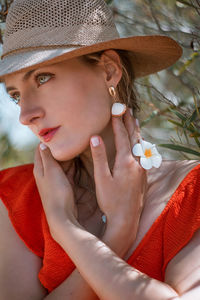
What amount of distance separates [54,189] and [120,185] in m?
0.34

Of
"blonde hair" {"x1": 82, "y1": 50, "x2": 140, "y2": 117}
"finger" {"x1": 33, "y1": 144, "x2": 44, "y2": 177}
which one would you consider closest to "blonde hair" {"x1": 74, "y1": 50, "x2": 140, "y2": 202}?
"blonde hair" {"x1": 82, "y1": 50, "x2": 140, "y2": 117}

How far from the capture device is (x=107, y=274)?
1.68 meters

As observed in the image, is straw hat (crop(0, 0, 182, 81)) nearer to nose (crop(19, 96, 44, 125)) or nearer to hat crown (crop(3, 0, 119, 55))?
hat crown (crop(3, 0, 119, 55))

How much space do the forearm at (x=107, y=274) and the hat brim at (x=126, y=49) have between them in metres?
0.76

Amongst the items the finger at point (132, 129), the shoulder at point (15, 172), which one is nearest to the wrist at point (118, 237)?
the finger at point (132, 129)

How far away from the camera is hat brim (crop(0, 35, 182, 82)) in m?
1.88

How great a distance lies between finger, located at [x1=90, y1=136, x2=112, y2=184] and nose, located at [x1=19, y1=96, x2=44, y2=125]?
11.1 inches

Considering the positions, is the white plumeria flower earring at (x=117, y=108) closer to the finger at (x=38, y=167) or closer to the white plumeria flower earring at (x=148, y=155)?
the white plumeria flower earring at (x=148, y=155)

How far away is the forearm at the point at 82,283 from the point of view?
1.88 meters

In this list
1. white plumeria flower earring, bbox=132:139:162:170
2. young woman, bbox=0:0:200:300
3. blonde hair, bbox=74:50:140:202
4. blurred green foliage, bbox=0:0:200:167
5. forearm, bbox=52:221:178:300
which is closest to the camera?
forearm, bbox=52:221:178:300

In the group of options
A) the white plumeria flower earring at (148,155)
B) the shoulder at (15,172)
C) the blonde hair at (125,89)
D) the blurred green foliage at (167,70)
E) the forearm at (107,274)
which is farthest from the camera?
the blurred green foliage at (167,70)

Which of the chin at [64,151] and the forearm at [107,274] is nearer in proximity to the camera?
the forearm at [107,274]

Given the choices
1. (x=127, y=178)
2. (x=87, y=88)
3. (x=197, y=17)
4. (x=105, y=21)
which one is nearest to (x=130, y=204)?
(x=127, y=178)

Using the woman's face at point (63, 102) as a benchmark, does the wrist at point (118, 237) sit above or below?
below
